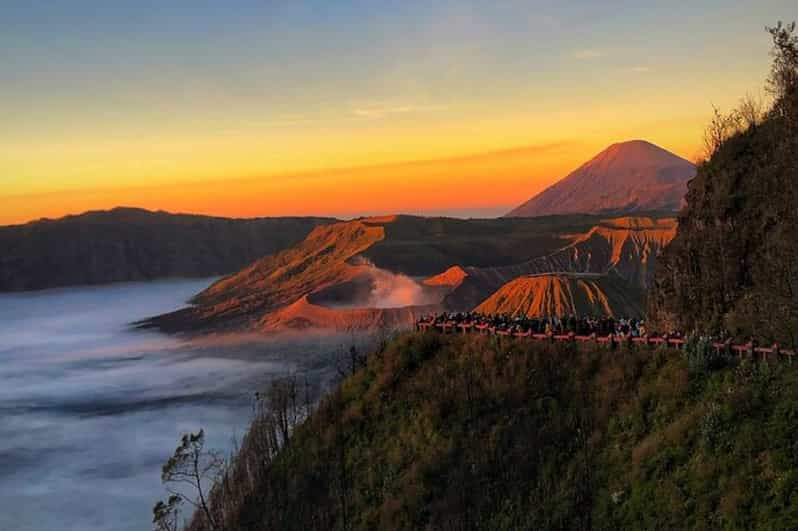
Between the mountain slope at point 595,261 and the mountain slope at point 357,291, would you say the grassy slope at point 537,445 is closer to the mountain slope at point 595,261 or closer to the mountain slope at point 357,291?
the mountain slope at point 357,291

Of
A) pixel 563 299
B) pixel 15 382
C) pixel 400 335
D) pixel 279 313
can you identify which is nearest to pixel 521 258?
pixel 279 313

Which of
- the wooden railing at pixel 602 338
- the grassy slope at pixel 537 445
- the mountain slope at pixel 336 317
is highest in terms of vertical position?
the wooden railing at pixel 602 338

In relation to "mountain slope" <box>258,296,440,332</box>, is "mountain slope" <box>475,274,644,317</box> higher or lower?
higher

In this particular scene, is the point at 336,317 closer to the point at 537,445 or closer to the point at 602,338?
the point at 602,338

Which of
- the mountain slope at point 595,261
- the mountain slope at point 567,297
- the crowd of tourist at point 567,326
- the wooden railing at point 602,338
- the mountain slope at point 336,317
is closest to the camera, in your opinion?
the wooden railing at point 602,338

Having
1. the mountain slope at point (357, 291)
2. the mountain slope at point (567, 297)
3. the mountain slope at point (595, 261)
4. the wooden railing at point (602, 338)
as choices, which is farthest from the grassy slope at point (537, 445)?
the mountain slope at point (595, 261)

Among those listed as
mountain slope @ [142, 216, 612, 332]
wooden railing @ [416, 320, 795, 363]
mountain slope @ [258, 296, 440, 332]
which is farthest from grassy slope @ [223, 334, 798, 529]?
mountain slope @ [142, 216, 612, 332]

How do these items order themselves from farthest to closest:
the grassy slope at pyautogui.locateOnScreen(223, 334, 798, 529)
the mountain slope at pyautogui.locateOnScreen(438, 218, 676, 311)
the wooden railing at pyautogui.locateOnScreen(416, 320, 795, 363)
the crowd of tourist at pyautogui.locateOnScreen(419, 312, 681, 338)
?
the mountain slope at pyautogui.locateOnScreen(438, 218, 676, 311)
the crowd of tourist at pyautogui.locateOnScreen(419, 312, 681, 338)
the wooden railing at pyautogui.locateOnScreen(416, 320, 795, 363)
the grassy slope at pyautogui.locateOnScreen(223, 334, 798, 529)

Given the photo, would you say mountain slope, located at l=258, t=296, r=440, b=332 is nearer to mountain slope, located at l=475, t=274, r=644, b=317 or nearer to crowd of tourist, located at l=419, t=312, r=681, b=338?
mountain slope, located at l=475, t=274, r=644, b=317
